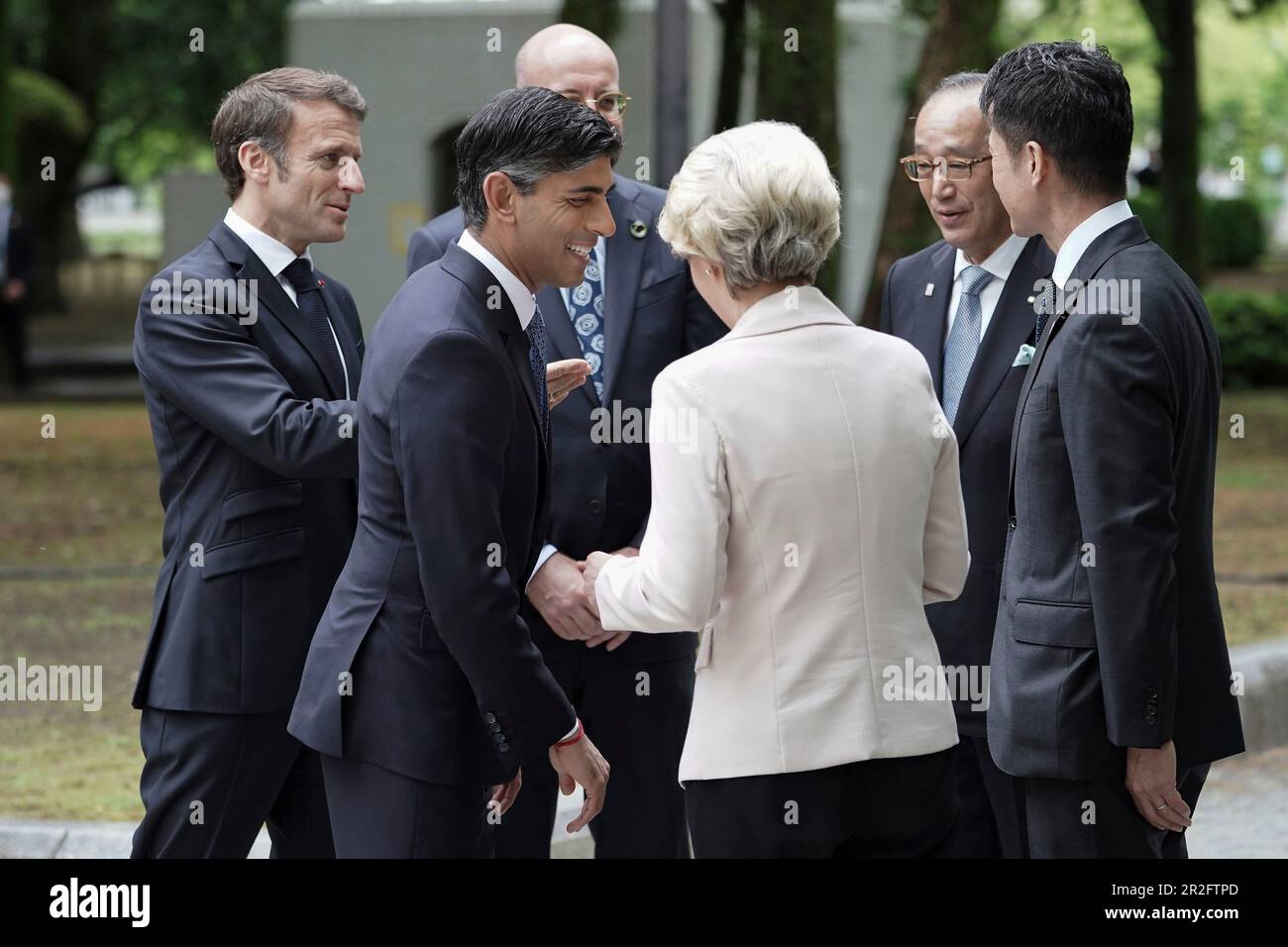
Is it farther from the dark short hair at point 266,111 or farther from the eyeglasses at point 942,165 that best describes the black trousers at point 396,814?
the eyeglasses at point 942,165

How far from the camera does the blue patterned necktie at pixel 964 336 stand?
13.5ft

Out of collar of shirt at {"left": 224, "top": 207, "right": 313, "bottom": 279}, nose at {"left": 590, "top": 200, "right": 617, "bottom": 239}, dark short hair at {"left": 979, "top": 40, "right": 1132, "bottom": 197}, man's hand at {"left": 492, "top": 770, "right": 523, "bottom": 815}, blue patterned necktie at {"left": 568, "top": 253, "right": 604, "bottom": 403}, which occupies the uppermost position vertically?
dark short hair at {"left": 979, "top": 40, "right": 1132, "bottom": 197}

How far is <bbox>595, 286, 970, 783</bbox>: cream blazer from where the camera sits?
9.31ft

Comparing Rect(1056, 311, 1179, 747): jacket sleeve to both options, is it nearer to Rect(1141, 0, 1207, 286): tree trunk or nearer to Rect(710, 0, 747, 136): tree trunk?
Rect(710, 0, 747, 136): tree trunk

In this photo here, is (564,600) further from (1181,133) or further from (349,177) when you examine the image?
(1181,133)

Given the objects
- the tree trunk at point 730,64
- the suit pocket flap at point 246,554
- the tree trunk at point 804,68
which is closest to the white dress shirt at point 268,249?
the suit pocket flap at point 246,554

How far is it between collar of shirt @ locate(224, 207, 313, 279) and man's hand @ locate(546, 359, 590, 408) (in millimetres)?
730

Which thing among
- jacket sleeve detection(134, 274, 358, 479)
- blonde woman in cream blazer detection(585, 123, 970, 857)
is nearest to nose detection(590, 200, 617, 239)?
blonde woman in cream blazer detection(585, 123, 970, 857)

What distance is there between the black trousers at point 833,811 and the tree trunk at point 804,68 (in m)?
6.99

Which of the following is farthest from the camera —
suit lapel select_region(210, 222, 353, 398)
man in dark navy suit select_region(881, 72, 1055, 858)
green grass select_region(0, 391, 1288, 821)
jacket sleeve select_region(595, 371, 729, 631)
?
green grass select_region(0, 391, 1288, 821)

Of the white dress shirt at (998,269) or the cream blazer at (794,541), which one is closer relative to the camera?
the cream blazer at (794,541)

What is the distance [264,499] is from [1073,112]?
191cm

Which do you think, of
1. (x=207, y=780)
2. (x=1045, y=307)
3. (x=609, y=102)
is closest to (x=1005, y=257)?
(x=1045, y=307)

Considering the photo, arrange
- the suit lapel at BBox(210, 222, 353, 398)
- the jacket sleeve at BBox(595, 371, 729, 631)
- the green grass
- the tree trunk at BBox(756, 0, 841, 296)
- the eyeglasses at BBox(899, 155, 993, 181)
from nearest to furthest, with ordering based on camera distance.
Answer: the jacket sleeve at BBox(595, 371, 729, 631), the suit lapel at BBox(210, 222, 353, 398), the eyeglasses at BBox(899, 155, 993, 181), the green grass, the tree trunk at BBox(756, 0, 841, 296)
